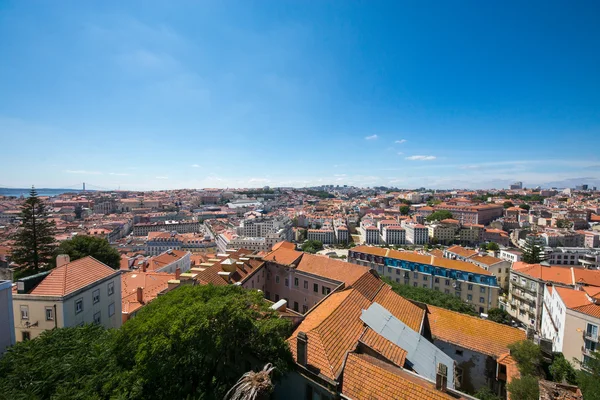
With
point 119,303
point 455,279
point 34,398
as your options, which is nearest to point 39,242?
point 119,303

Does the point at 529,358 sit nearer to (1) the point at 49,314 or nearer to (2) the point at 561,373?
(2) the point at 561,373

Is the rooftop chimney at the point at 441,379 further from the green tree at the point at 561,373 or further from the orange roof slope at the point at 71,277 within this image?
the orange roof slope at the point at 71,277

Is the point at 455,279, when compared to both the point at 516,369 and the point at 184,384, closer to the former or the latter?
the point at 516,369

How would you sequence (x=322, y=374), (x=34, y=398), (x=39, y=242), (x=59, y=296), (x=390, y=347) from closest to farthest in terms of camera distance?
(x=34, y=398)
(x=322, y=374)
(x=390, y=347)
(x=59, y=296)
(x=39, y=242)

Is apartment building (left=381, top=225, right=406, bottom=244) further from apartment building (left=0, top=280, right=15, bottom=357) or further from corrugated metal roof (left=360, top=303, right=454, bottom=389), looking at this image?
apartment building (left=0, top=280, right=15, bottom=357)

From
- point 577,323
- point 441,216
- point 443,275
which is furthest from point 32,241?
point 441,216

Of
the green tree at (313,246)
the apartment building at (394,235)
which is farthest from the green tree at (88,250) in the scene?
the apartment building at (394,235)
